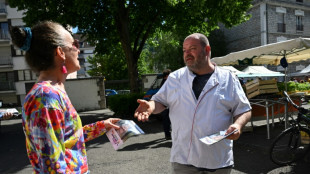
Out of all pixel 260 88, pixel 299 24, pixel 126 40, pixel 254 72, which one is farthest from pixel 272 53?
pixel 299 24

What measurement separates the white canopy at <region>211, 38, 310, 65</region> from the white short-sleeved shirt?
5.20 metres

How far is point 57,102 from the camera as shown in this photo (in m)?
1.38

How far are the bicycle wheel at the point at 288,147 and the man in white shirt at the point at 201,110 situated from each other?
3104mm

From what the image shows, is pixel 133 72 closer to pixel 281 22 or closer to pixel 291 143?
pixel 291 143

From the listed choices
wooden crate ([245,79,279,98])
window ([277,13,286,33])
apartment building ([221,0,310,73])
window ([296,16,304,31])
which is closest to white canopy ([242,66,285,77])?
wooden crate ([245,79,279,98])

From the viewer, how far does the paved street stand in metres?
4.99

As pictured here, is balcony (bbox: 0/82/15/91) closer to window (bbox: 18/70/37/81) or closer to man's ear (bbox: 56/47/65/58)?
window (bbox: 18/70/37/81)

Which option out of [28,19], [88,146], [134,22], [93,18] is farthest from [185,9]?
[88,146]

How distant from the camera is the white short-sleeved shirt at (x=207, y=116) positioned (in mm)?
2277

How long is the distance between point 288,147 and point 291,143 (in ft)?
0.37

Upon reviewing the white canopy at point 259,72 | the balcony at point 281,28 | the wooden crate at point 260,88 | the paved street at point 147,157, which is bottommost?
the paved street at point 147,157

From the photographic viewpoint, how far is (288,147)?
506 centimetres

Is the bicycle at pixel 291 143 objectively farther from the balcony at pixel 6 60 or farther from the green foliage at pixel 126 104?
the balcony at pixel 6 60

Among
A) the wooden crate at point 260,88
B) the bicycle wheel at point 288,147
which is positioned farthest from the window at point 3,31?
the bicycle wheel at point 288,147
